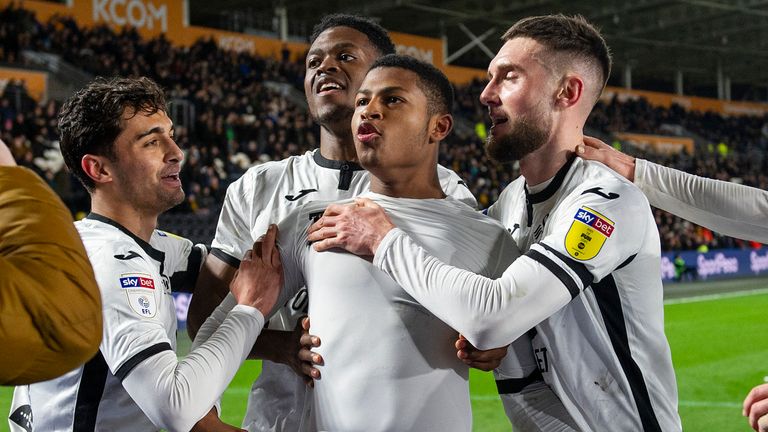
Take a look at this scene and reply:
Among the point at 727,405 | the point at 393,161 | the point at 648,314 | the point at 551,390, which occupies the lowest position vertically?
the point at 727,405

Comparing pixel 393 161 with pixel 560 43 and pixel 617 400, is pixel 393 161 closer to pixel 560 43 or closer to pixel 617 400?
pixel 560 43

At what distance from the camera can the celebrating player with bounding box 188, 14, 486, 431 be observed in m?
3.13

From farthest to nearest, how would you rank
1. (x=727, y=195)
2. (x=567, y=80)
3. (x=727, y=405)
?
1. (x=727, y=405)
2. (x=727, y=195)
3. (x=567, y=80)

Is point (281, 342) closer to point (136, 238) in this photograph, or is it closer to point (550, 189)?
point (136, 238)

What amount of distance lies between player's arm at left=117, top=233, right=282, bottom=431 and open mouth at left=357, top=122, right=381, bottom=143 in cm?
46

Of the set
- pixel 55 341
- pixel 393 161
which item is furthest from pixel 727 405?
pixel 55 341

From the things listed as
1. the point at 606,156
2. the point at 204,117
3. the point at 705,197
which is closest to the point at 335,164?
the point at 606,156

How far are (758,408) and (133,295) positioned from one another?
1.95 m

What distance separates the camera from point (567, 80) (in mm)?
2973

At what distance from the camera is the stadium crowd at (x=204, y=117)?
1453cm

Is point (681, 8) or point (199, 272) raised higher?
point (681, 8)

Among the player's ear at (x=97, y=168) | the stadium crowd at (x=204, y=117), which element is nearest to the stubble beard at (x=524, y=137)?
the player's ear at (x=97, y=168)

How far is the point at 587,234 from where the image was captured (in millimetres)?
2490

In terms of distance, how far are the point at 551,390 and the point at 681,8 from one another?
32220 mm
